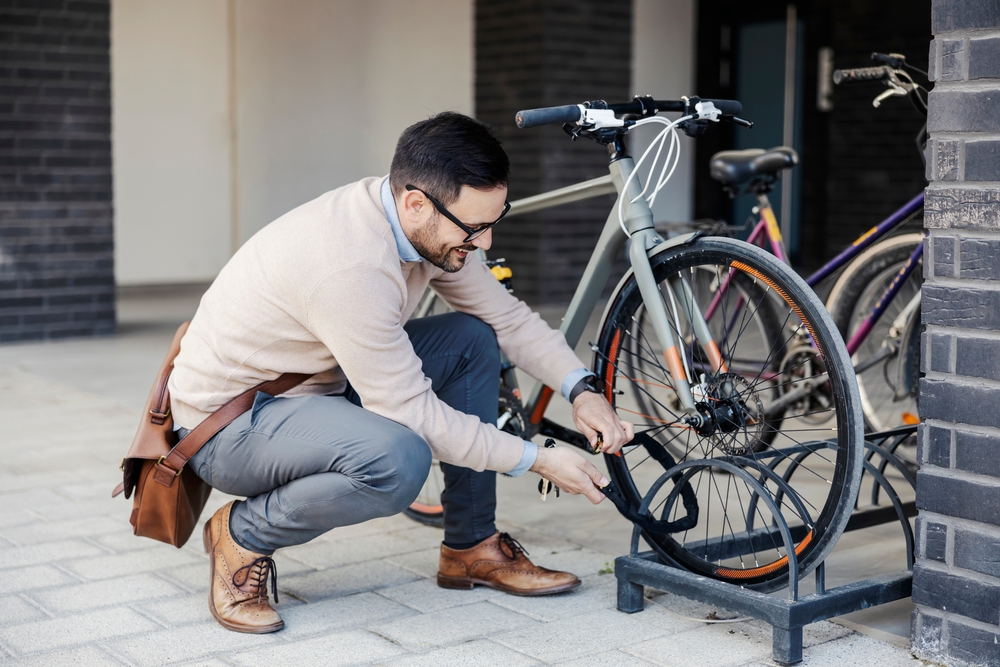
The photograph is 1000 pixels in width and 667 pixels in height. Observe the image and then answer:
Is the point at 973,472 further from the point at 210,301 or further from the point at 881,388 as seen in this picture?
the point at 881,388

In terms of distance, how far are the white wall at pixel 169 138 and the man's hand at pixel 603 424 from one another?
6.67 metres

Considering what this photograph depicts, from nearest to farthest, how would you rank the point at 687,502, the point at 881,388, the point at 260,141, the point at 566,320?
the point at 687,502
the point at 566,320
the point at 881,388
the point at 260,141

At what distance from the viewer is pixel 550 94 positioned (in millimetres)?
7422

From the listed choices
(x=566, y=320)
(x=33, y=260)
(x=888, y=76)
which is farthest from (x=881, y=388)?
(x=33, y=260)

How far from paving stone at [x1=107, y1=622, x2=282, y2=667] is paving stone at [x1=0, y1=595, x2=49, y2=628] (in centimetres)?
24

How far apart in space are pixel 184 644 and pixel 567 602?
0.77 m

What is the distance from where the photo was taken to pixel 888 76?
3146 mm

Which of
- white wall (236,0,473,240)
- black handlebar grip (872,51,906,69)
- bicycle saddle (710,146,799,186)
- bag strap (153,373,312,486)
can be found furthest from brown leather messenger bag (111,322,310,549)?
white wall (236,0,473,240)

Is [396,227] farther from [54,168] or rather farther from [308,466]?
[54,168]

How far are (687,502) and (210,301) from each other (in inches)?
40.6

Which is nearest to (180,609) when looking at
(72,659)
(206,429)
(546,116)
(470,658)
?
(72,659)

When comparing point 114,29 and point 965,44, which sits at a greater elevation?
point 114,29

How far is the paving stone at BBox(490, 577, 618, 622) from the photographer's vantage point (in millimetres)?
2402

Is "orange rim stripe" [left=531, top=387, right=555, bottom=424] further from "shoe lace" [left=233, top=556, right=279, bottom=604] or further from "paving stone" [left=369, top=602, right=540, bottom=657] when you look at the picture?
"shoe lace" [left=233, top=556, right=279, bottom=604]
